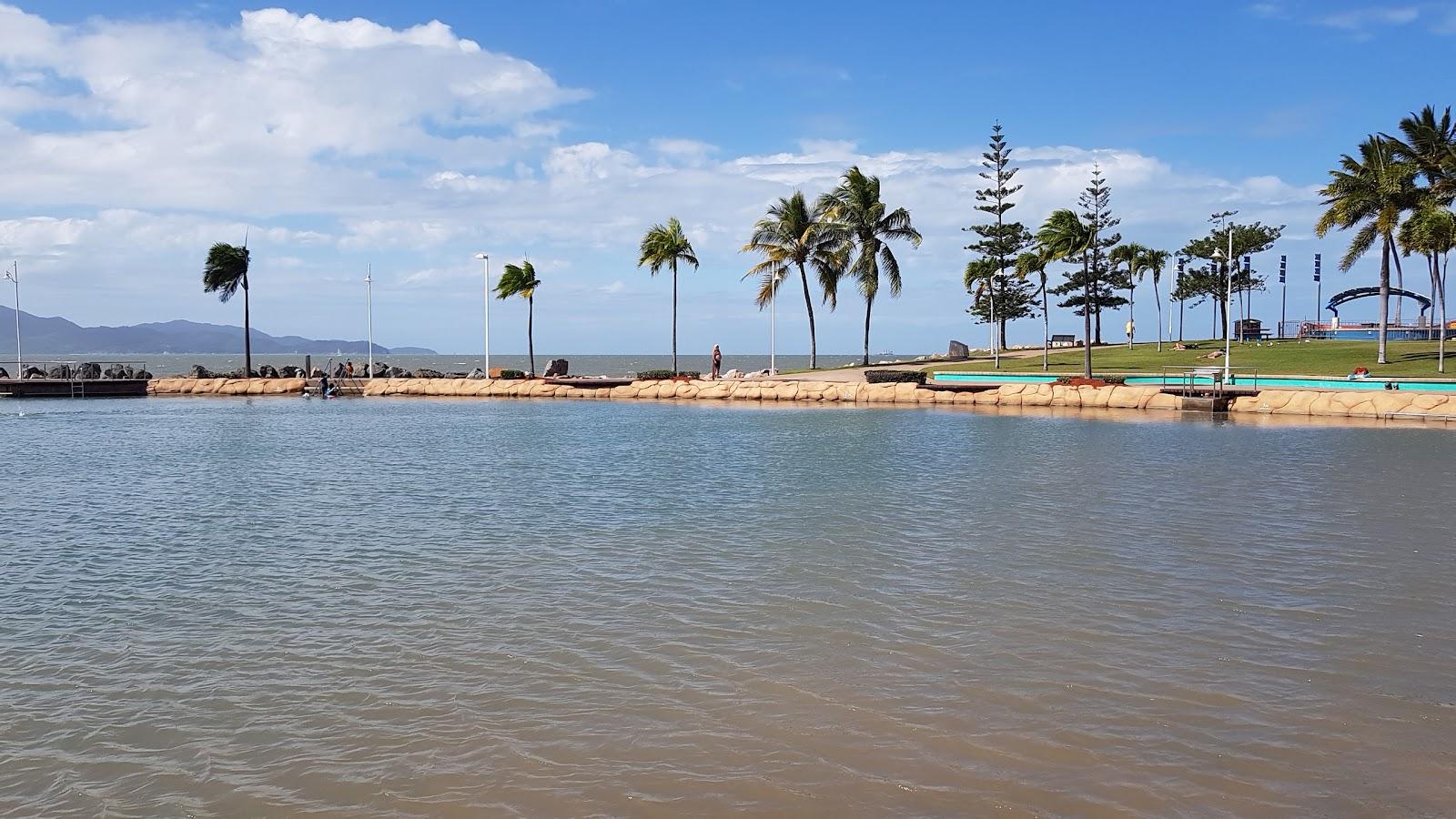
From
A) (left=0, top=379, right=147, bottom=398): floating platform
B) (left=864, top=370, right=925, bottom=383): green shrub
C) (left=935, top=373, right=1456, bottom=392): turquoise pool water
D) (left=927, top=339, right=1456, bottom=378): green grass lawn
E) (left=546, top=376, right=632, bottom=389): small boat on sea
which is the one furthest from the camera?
(left=0, top=379, right=147, bottom=398): floating platform

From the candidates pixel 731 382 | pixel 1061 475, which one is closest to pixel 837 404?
pixel 731 382

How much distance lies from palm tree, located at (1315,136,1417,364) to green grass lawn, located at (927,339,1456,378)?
2.23 m

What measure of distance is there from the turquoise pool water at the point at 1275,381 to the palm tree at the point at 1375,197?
9.02 meters

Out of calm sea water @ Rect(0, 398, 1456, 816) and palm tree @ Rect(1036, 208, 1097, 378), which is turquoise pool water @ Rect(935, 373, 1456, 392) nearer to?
palm tree @ Rect(1036, 208, 1097, 378)

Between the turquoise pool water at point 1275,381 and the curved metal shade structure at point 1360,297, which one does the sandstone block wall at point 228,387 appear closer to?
the turquoise pool water at point 1275,381

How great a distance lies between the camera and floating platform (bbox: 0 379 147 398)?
2183 inches

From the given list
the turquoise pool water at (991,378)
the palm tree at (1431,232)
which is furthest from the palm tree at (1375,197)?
the turquoise pool water at (991,378)

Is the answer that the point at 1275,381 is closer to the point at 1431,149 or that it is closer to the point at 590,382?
the point at 1431,149

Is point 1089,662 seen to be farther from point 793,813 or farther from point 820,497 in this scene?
point 820,497

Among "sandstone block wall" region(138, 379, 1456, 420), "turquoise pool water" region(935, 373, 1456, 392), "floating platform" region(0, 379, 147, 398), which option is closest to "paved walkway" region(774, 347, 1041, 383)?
"sandstone block wall" region(138, 379, 1456, 420)

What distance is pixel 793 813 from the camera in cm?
519

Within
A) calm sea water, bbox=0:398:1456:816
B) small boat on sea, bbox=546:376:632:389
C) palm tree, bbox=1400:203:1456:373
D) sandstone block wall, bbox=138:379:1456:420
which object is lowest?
calm sea water, bbox=0:398:1456:816

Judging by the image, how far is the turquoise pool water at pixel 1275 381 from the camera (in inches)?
1421

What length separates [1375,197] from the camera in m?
45.1
